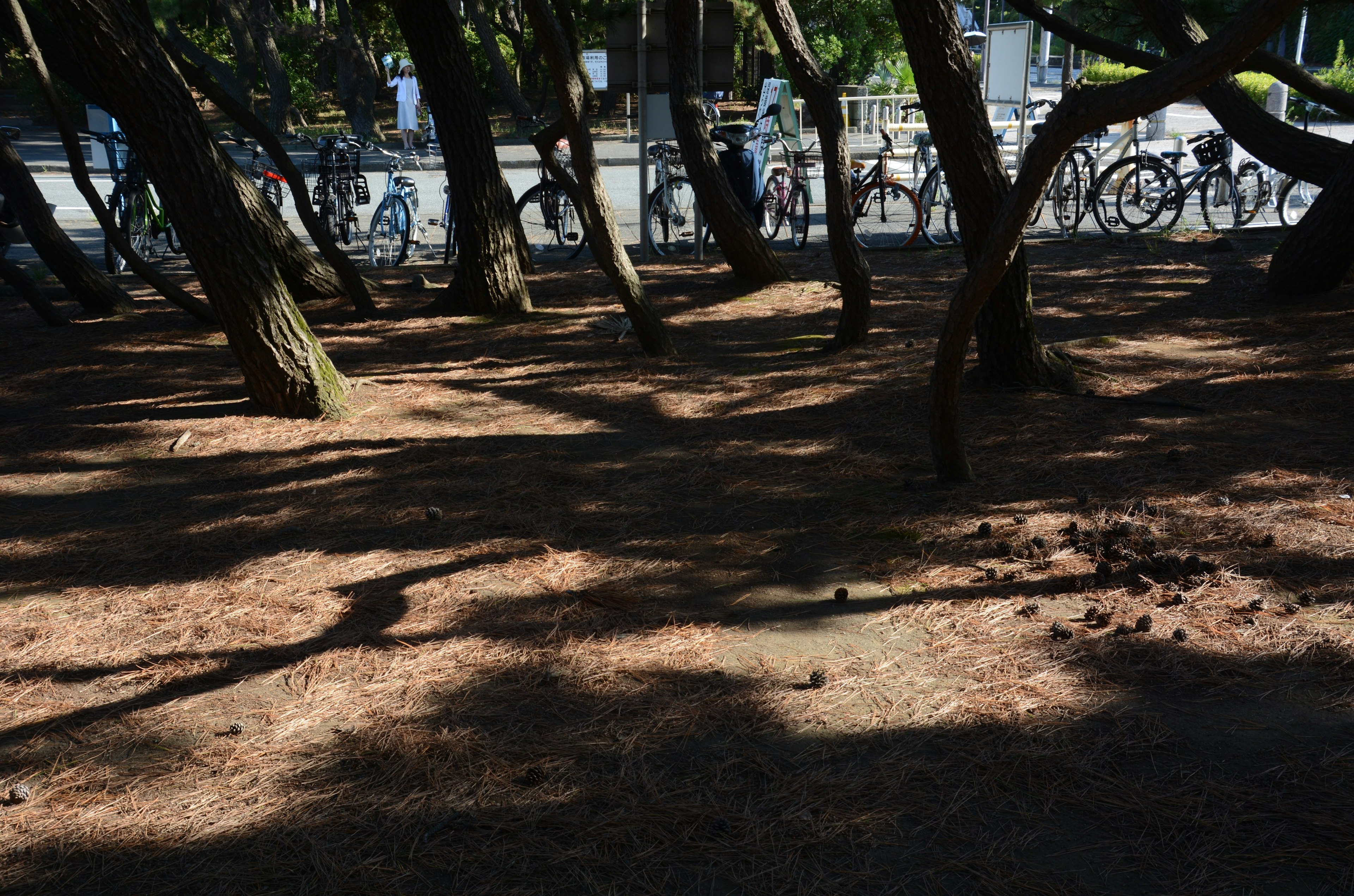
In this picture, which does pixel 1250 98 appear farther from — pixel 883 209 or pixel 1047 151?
pixel 1047 151

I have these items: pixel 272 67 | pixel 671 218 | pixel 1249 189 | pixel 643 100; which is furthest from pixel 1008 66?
pixel 272 67

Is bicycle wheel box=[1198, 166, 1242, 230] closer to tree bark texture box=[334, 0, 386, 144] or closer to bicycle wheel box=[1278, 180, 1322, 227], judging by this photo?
bicycle wheel box=[1278, 180, 1322, 227]

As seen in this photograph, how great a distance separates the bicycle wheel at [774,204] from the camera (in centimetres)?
1148

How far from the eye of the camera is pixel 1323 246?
23.7ft

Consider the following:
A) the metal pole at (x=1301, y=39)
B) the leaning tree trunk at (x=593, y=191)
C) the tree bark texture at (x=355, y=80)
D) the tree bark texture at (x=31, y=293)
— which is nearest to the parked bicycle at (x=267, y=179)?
the tree bark texture at (x=31, y=293)

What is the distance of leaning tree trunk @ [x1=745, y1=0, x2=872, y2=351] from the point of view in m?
6.62

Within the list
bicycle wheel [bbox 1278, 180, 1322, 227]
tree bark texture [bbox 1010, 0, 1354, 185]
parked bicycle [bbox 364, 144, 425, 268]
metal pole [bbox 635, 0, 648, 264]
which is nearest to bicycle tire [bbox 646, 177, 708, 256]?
metal pole [bbox 635, 0, 648, 264]

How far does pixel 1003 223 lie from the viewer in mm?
3928

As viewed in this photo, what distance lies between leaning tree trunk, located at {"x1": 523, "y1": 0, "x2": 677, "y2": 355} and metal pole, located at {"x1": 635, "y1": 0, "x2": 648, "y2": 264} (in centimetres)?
312

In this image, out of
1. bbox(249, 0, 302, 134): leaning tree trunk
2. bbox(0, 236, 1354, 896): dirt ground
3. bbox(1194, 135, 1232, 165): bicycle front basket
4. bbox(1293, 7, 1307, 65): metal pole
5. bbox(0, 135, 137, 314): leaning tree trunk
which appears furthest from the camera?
bbox(1293, 7, 1307, 65): metal pole

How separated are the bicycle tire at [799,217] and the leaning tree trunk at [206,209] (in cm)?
646

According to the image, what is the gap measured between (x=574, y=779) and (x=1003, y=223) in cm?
250

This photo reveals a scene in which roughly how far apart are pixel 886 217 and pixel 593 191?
6.96 meters

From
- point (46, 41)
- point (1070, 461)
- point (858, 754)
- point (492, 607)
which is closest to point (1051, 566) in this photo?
point (1070, 461)
